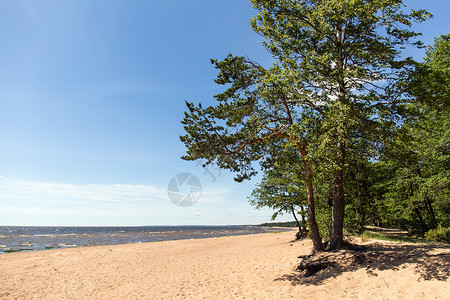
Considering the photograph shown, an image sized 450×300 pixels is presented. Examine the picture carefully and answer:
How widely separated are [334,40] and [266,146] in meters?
6.52

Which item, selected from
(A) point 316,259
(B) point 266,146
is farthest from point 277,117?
(A) point 316,259

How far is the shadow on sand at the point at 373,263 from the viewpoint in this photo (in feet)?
25.8

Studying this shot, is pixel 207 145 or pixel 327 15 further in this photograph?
pixel 207 145

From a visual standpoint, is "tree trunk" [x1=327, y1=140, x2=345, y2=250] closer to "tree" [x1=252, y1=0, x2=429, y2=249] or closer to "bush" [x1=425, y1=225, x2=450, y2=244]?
"tree" [x1=252, y1=0, x2=429, y2=249]

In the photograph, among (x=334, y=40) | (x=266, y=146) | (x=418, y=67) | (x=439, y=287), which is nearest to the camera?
(x=439, y=287)

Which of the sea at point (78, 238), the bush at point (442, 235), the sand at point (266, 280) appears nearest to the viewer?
the sand at point (266, 280)

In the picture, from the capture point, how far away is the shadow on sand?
7.86 metres

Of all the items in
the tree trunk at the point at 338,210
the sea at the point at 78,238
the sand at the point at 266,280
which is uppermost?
the tree trunk at the point at 338,210

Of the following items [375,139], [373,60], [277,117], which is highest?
[373,60]

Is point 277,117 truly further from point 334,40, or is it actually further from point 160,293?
point 160,293

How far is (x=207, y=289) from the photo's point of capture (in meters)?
10.4

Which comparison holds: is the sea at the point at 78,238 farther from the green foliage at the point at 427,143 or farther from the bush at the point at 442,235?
the bush at the point at 442,235

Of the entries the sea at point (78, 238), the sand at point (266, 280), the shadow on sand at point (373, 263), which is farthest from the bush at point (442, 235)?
the sea at point (78, 238)

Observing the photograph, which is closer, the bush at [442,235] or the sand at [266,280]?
the sand at [266,280]
